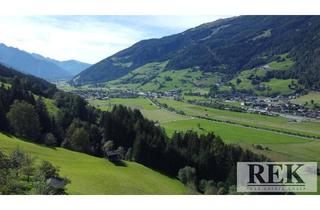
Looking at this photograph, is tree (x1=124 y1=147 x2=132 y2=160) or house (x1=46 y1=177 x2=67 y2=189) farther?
tree (x1=124 y1=147 x2=132 y2=160)

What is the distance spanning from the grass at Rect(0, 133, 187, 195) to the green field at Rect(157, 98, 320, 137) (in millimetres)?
84957

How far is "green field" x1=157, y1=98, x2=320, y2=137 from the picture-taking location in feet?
489

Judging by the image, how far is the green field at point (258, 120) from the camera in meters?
149

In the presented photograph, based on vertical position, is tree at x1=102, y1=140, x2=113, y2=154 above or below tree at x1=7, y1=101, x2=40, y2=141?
below

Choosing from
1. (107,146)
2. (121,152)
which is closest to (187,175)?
(121,152)

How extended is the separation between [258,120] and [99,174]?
113958 millimetres

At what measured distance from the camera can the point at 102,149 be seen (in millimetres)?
82938

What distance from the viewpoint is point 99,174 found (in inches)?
2442

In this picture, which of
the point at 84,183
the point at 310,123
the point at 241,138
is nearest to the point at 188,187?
the point at 84,183

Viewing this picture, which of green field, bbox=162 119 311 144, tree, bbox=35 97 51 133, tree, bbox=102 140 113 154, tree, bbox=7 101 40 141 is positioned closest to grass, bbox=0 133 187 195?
tree, bbox=7 101 40 141

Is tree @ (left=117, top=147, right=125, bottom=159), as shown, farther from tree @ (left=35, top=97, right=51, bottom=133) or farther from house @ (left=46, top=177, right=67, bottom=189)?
house @ (left=46, top=177, right=67, bottom=189)

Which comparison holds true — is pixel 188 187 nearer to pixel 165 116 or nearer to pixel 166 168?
pixel 166 168
